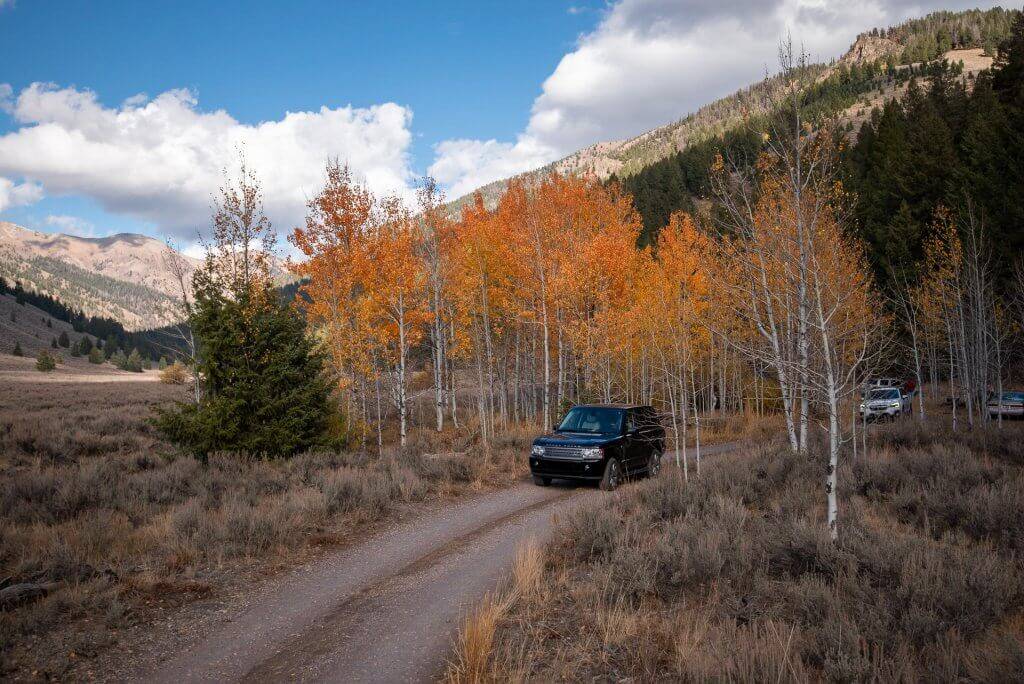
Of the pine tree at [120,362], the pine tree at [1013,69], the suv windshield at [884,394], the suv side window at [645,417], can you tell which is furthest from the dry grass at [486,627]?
the pine tree at [120,362]

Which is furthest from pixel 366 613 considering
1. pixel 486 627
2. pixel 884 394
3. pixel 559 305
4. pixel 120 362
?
pixel 120 362

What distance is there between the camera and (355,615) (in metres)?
5.77

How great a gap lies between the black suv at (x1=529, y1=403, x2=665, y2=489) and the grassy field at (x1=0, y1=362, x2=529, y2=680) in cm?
176

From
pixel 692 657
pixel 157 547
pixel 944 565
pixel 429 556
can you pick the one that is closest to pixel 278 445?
pixel 157 547

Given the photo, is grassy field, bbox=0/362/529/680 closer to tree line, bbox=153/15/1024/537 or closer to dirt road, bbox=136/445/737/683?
dirt road, bbox=136/445/737/683

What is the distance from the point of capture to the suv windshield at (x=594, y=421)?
13000 mm

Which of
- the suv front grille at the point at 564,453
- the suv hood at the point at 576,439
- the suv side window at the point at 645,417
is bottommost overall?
the suv front grille at the point at 564,453

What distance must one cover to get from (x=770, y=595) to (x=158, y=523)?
9018 millimetres

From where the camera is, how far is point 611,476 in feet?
39.7

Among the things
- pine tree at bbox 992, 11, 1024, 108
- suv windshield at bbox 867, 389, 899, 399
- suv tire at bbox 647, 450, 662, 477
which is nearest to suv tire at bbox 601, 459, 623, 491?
suv tire at bbox 647, 450, 662, 477

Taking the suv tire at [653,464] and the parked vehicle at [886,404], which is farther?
the parked vehicle at [886,404]

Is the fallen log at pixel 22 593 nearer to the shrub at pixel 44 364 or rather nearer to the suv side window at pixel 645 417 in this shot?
the suv side window at pixel 645 417

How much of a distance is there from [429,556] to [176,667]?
3.62 meters

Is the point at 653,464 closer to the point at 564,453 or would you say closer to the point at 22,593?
the point at 564,453
